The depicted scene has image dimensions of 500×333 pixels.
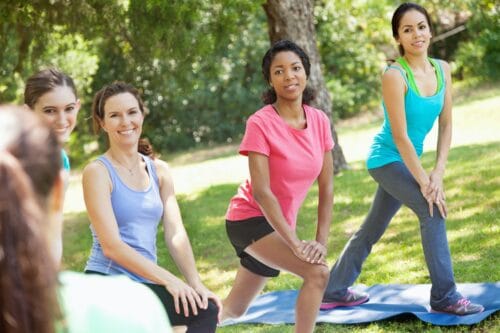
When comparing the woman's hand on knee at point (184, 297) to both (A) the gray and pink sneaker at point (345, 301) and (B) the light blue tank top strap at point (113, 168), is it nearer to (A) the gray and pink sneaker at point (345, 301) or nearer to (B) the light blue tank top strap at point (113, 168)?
(B) the light blue tank top strap at point (113, 168)

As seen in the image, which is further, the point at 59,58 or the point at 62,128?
the point at 59,58

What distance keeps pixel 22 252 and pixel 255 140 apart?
3125 millimetres

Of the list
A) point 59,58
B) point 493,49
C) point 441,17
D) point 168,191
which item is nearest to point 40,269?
point 168,191

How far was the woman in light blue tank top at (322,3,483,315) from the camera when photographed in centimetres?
502

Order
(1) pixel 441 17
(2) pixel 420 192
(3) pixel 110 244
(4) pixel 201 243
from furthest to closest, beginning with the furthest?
1. (1) pixel 441 17
2. (4) pixel 201 243
3. (2) pixel 420 192
4. (3) pixel 110 244

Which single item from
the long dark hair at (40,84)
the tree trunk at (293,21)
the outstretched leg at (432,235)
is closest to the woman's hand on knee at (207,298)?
the long dark hair at (40,84)

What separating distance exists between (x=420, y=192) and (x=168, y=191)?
1688 millimetres

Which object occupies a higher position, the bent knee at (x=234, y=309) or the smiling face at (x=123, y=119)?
the smiling face at (x=123, y=119)

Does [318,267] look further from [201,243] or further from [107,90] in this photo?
[201,243]

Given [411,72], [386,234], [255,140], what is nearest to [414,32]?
[411,72]

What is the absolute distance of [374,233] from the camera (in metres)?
5.57

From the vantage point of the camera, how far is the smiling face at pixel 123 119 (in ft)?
13.1

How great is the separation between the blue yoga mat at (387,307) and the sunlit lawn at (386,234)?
57mm

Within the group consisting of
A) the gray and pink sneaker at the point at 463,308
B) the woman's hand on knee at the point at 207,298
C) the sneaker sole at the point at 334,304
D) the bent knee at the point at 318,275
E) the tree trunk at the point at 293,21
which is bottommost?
the sneaker sole at the point at 334,304
